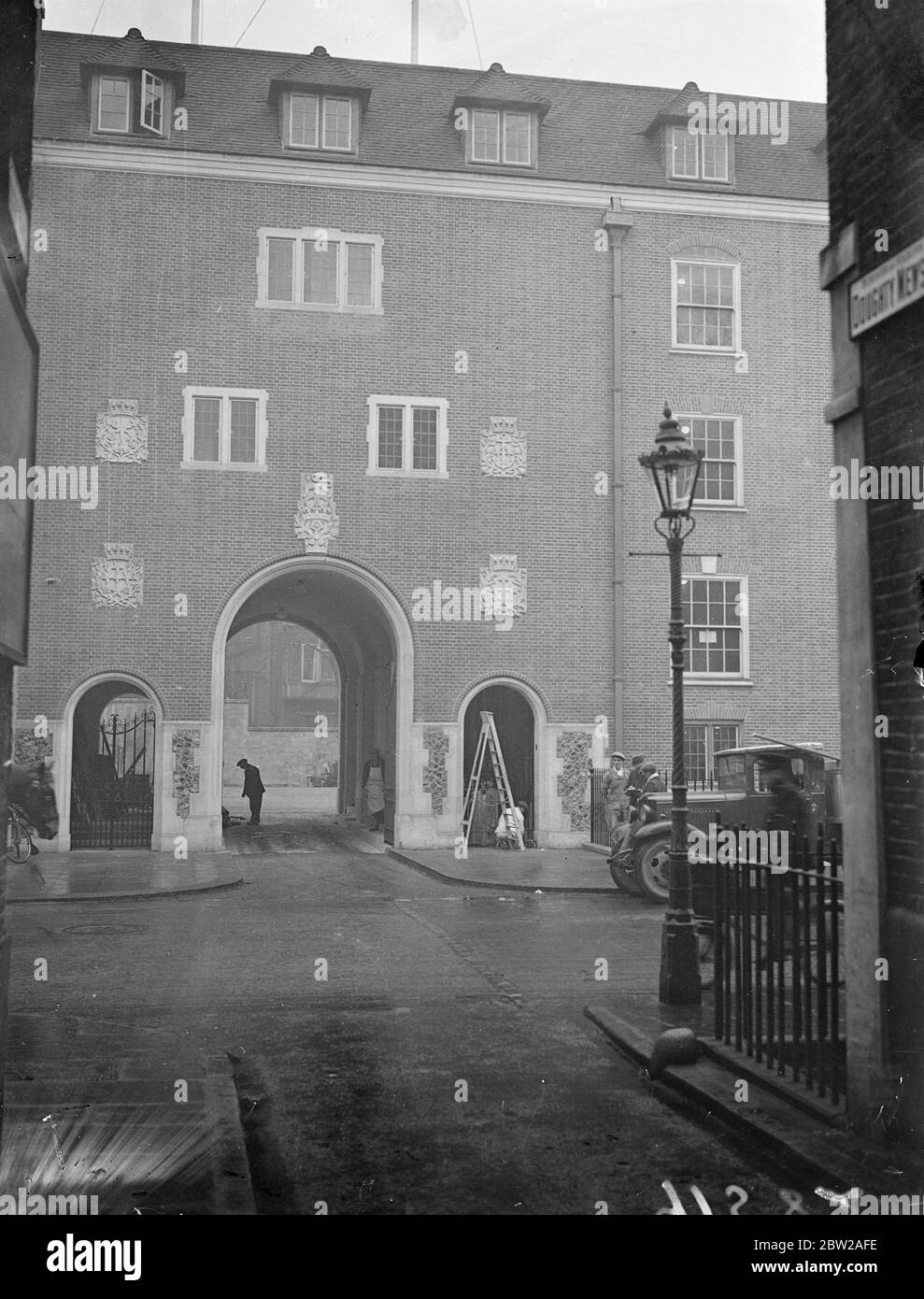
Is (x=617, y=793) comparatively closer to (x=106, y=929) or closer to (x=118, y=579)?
(x=118, y=579)

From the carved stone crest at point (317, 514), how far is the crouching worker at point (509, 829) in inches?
242

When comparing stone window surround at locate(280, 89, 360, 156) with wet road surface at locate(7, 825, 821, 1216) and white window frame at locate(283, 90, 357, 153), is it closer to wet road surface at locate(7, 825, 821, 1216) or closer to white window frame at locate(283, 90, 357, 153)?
white window frame at locate(283, 90, 357, 153)

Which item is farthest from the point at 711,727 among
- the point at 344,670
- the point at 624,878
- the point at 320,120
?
the point at 320,120

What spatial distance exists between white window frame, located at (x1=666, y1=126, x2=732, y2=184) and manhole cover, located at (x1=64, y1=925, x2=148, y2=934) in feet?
62.1

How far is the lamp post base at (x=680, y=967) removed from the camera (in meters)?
8.75

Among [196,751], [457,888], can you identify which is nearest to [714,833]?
[457,888]

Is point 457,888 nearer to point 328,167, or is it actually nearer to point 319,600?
point 319,600

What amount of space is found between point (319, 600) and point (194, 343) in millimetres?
7298

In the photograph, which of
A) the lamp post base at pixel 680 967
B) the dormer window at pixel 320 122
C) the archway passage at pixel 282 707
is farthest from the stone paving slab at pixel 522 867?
the archway passage at pixel 282 707

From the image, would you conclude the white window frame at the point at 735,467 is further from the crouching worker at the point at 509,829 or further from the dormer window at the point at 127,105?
the dormer window at the point at 127,105

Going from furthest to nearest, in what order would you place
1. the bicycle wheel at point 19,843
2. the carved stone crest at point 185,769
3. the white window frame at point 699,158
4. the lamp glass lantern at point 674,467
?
the white window frame at point 699,158 < the carved stone crest at point 185,769 < the bicycle wheel at point 19,843 < the lamp glass lantern at point 674,467

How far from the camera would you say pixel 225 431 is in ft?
74.5

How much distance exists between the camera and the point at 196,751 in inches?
872
